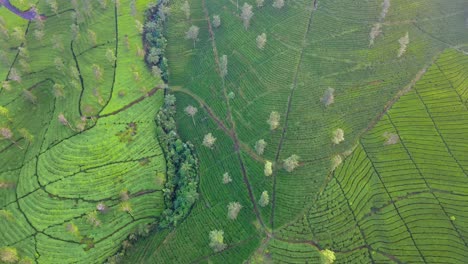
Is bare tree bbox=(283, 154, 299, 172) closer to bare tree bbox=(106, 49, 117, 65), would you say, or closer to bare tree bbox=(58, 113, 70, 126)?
bare tree bbox=(58, 113, 70, 126)

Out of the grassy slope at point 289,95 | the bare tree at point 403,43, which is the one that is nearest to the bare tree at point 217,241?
the grassy slope at point 289,95

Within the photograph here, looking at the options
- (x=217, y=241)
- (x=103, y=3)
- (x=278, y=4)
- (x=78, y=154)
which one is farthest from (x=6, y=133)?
(x=278, y=4)

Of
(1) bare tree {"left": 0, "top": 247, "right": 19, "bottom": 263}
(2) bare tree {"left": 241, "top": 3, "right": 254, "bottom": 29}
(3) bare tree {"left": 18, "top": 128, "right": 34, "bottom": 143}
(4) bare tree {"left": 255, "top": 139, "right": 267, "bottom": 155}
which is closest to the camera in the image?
(1) bare tree {"left": 0, "top": 247, "right": 19, "bottom": 263}

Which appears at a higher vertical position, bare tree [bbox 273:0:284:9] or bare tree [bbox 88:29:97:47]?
bare tree [bbox 88:29:97:47]

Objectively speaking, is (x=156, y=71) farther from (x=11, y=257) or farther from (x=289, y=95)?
(x=11, y=257)

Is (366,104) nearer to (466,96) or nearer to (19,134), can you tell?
(466,96)

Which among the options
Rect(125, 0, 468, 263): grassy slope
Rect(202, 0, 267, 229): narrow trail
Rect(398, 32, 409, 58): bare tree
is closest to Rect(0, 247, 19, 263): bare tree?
Rect(125, 0, 468, 263): grassy slope

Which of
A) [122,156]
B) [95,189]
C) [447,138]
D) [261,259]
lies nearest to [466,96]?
[447,138]
